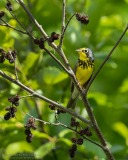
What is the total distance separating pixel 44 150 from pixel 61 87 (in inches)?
33.0

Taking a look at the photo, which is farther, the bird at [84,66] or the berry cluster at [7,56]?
the bird at [84,66]

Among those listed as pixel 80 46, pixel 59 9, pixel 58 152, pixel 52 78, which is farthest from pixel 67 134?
pixel 59 9

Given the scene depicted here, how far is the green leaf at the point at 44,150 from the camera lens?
13.8 ft

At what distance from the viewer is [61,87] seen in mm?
4941

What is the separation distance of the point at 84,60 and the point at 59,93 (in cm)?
50

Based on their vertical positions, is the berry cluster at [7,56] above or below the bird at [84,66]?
below

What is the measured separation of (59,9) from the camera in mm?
5242

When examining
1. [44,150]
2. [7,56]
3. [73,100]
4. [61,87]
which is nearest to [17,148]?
[44,150]

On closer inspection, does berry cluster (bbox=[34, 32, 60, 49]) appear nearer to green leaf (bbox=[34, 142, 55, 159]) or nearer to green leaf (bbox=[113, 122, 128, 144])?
green leaf (bbox=[34, 142, 55, 159])

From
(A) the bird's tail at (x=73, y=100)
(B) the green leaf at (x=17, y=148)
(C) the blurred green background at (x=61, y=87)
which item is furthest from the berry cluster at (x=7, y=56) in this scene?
(B) the green leaf at (x=17, y=148)

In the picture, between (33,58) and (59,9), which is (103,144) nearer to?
(33,58)

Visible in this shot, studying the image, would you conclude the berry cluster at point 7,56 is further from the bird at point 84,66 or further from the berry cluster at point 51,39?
the bird at point 84,66

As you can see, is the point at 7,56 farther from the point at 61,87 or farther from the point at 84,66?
the point at 84,66

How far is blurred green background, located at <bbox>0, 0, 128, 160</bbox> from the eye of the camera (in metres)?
4.56
